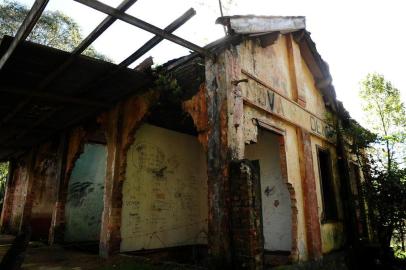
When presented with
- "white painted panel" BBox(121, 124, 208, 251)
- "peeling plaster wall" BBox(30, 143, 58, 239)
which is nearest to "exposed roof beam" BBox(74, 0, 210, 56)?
Result: "white painted panel" BBox(121, 124, 208, 251)

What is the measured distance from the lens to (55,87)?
22.1ft

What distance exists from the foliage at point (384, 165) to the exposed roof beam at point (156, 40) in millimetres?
7705

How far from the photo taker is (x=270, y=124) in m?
6.70

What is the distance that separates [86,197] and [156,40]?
289 inches

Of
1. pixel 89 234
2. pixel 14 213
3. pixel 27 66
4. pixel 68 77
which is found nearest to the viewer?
pixel 27 66

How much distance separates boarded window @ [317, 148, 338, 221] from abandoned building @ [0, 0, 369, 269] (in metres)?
0.04

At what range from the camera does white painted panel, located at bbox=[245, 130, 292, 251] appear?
7.82 m

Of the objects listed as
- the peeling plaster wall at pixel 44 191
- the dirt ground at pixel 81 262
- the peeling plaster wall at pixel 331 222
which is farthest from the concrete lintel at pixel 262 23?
the peeling plaster wall at pixel 44 191

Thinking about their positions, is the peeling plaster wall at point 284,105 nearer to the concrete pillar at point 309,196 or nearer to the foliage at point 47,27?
the concrete pillar at point 309,196

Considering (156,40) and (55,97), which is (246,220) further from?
(55,97)

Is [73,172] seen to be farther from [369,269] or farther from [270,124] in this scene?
[369,269]

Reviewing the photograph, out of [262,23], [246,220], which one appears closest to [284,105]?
[262,23]

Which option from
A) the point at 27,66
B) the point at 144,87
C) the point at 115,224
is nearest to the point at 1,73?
the point at 27,66

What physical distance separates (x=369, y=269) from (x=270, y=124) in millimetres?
3980
